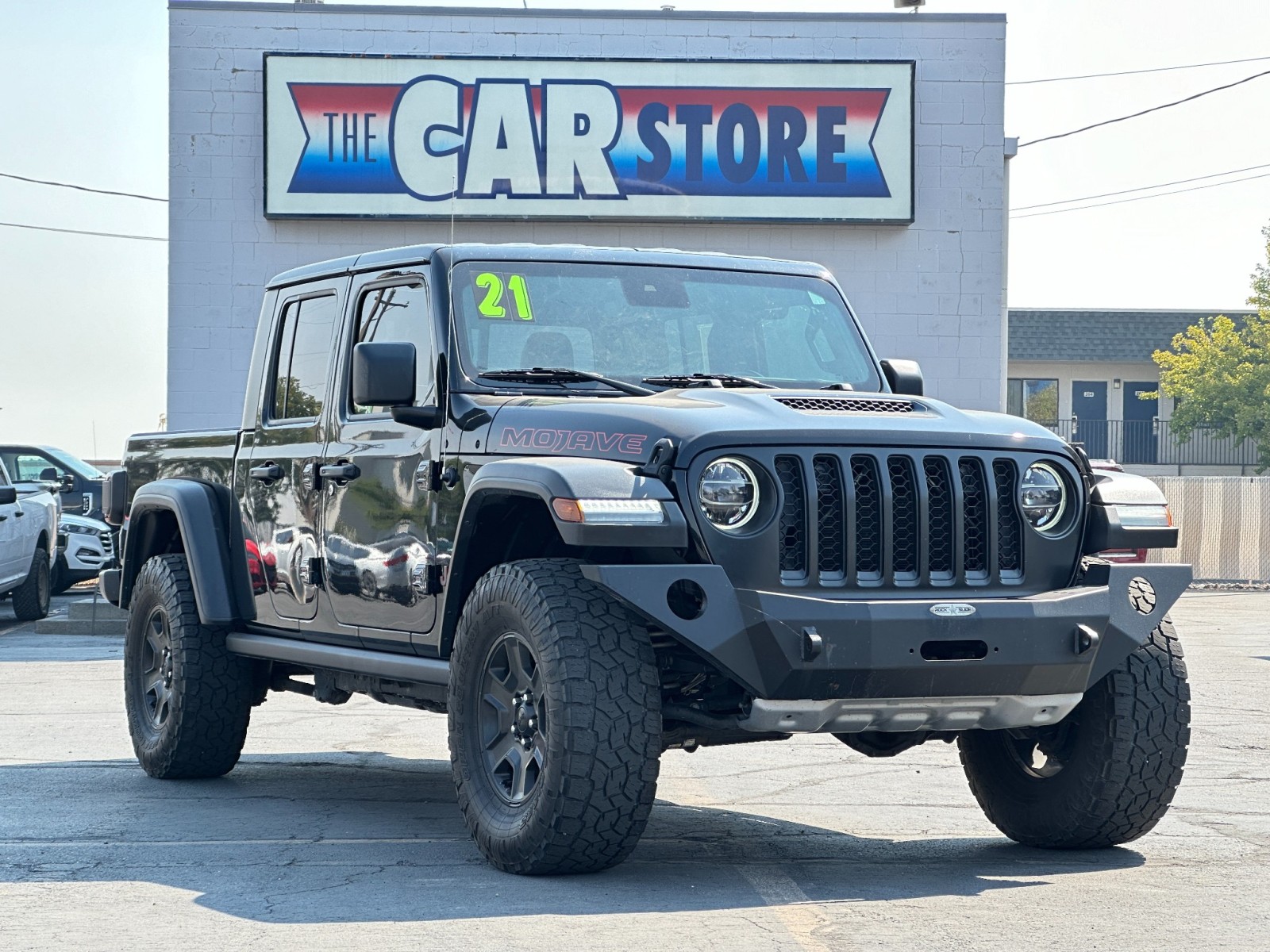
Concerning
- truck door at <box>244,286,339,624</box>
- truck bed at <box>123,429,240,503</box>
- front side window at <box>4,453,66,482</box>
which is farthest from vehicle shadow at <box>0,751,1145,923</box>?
front side window at <box>4,453,66,482</box>

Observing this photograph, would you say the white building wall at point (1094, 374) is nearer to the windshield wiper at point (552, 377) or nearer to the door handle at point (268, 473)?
the door handle at point (268, 473)

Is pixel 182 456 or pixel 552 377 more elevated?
pixel 552 377

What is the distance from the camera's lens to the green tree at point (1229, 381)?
1929 inches

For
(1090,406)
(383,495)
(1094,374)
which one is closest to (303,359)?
(383,495)

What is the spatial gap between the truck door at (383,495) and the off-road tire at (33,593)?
1186 centimetres

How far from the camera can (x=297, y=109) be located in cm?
1955

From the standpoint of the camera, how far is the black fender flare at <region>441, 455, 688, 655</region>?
5652mm

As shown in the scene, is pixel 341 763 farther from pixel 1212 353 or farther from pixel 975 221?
pixel 1212 353

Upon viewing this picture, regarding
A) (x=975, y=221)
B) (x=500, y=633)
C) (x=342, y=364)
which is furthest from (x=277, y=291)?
(x=975, y=221)

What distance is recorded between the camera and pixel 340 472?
7301mm

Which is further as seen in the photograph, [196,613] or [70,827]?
[196,613]

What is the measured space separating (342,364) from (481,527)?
4.74 ft

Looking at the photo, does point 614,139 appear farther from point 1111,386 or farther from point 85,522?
point 1111,386

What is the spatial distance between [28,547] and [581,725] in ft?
44.7
